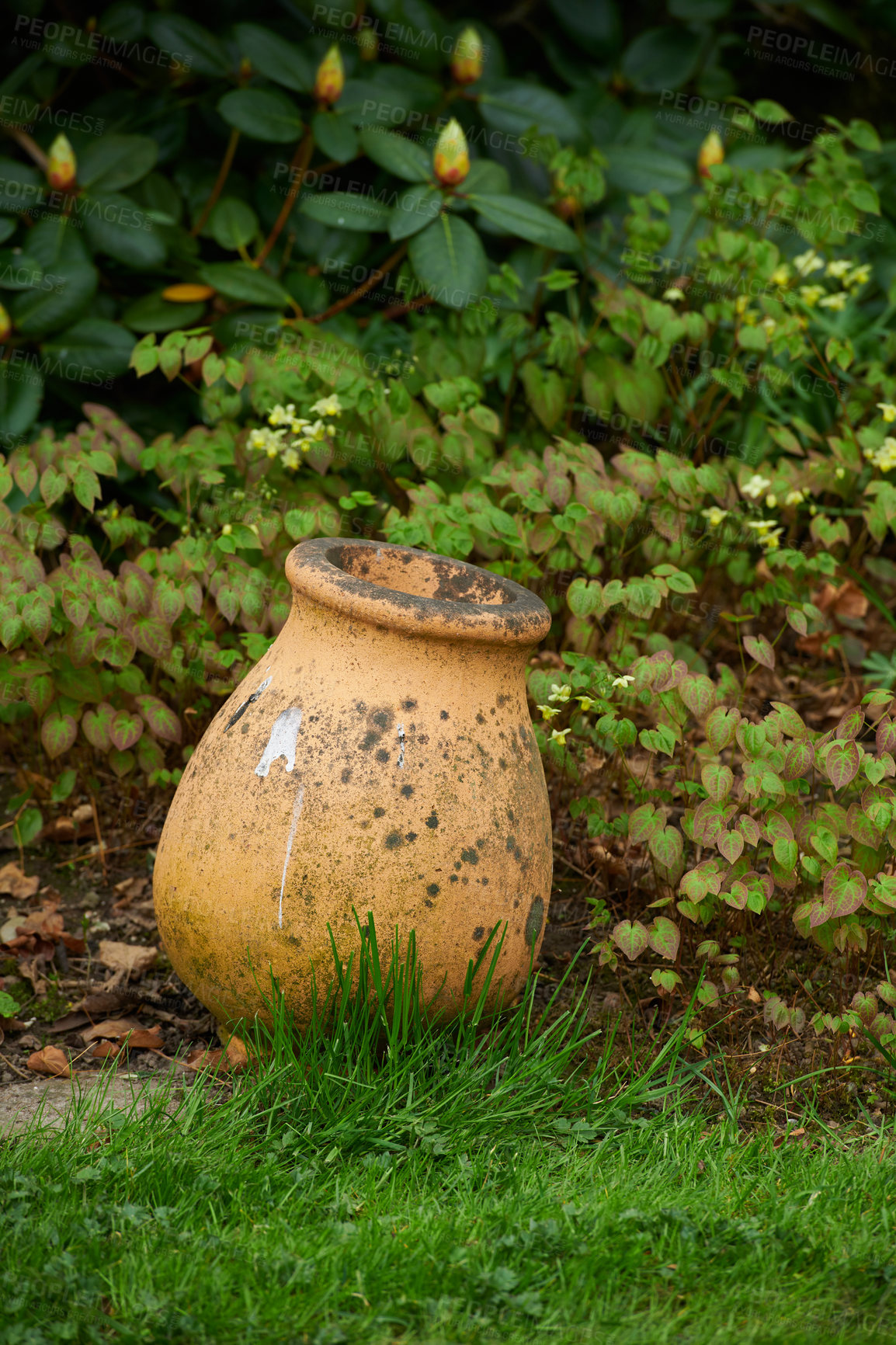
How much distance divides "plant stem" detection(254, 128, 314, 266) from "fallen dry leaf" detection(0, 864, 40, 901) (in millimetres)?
2177

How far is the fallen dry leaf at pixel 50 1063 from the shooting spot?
2518 mm

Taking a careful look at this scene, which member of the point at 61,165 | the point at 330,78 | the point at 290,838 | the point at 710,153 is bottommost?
the point at 290,838

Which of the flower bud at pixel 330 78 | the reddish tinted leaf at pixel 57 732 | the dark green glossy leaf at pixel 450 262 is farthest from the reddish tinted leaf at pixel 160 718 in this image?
the flower bud at pixel 330 78

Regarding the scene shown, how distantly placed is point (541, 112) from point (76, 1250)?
148 inches

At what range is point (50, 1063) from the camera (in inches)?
99.3

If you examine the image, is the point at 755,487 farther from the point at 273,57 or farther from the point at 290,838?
the point at 273,57

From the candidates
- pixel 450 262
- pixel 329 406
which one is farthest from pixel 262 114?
pixel 329 406

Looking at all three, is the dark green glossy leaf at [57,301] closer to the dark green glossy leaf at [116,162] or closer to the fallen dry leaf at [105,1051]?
the dark green glossy leaf at [116,162]

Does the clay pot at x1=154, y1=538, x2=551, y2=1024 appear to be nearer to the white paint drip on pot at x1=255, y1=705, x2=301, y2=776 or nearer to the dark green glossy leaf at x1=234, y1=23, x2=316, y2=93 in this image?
the white paint drip on pot at x1=255, y1=705, x2=301, y2=776

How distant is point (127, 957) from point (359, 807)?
99 cm

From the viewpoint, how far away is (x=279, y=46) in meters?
3.99

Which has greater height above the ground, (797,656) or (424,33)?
(424,33)

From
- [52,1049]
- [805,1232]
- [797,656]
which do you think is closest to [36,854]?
[52,1049]

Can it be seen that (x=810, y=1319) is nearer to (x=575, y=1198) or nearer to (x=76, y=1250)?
(x=575, y=1198)
